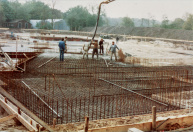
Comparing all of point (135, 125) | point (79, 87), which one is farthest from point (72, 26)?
point (135, 125)

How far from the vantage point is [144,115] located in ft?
20.4

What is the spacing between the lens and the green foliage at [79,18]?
202 ft

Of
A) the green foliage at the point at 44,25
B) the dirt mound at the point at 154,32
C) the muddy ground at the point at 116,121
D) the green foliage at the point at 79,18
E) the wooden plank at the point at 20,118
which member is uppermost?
the green foliage at the point at 79,18

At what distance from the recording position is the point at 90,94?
8.16m

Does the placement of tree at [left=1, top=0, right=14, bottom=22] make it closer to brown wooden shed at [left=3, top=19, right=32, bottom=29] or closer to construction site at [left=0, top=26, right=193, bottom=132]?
brown wooden shed at [left=3, top=19, right=32, bottom=29]

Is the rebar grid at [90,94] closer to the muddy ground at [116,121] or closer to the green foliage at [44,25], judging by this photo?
the muddy ground at [116,121]

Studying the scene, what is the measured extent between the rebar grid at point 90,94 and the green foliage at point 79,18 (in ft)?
165

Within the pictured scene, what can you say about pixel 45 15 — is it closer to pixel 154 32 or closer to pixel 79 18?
pixel 79 18

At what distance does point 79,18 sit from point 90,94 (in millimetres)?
56064

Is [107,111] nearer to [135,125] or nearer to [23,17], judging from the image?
[135,125]

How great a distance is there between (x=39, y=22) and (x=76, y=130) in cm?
5599

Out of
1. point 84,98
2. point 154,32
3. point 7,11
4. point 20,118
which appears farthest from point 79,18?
point 20,118

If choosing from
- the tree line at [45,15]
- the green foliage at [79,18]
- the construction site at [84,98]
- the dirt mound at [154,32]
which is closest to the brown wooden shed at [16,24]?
the tree line at [45,15]

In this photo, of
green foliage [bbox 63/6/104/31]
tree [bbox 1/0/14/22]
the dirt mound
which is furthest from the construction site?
green foliage [bbox 63/6/104/31]
